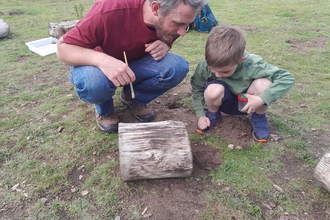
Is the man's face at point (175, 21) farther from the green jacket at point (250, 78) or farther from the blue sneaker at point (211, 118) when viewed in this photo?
the blue sneaker at point (211, 118)

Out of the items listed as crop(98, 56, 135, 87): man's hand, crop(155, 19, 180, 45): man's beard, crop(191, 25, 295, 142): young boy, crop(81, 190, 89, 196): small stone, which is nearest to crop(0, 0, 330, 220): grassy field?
crop(81, 190, 89, 196): small stone

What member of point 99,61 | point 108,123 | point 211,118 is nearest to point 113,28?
point 99,61

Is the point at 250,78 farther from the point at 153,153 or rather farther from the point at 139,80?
the point at 153,153

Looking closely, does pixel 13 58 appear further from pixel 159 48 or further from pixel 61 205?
pixel 61 205

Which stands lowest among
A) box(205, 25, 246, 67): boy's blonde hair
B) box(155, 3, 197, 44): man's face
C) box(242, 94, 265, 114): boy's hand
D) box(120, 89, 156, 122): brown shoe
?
box(120, 89, 156, 122): brown shoe

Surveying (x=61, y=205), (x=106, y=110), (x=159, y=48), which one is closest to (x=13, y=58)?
(x=106, y=110)

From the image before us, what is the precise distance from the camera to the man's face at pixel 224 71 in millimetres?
2482

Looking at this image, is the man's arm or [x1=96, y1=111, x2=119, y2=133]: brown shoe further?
[x1=96, y1=111, x2=119, y2=133]: brown shoe

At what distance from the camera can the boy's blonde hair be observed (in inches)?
94.0

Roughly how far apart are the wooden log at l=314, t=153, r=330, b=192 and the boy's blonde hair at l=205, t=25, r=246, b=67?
948mm

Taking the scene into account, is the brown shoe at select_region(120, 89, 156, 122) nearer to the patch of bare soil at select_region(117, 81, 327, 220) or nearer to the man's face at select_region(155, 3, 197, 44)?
the patch of bare soil at select_region(117, 81, 327, 220)

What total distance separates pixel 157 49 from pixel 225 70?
1.97 ft

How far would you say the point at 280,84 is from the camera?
2471 mm

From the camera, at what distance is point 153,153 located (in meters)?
2.10
